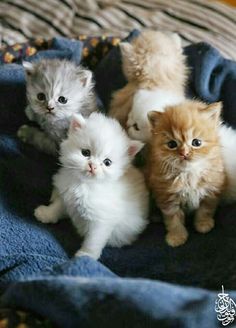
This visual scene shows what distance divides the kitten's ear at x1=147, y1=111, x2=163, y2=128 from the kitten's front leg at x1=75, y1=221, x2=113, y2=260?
263 mm

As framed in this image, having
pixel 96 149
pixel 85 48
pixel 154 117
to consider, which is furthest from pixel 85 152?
pixel 85 48

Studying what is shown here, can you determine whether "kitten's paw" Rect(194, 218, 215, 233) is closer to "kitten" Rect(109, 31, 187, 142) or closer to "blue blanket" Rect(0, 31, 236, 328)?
"blue blanket" Rect(0, 31, 236, 328)

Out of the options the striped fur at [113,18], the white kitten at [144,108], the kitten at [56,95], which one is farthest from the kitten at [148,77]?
the striped fur at [113,18]

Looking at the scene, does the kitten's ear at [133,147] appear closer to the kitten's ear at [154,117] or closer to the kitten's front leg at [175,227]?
the kitten's ear at [154,117]

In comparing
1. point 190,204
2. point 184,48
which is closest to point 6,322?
point 190,204

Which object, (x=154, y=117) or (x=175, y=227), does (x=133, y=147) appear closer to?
(x=154, y=117)

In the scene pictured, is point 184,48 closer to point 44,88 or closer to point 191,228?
point 44,88

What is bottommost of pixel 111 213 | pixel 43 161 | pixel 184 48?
pixel 43 161

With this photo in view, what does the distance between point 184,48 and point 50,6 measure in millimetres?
646

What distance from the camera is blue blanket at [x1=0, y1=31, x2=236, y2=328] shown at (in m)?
0.83

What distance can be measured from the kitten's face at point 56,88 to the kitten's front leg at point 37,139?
0.31 ft

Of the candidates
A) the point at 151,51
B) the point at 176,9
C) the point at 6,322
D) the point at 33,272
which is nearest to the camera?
the point at 6,322

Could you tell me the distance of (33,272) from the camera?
1.09 m

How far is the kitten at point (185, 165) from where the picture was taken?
1.11m
